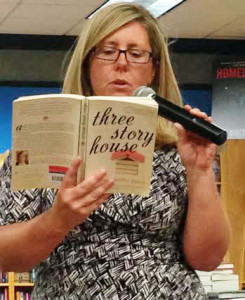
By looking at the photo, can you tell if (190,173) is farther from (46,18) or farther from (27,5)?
(46,18)

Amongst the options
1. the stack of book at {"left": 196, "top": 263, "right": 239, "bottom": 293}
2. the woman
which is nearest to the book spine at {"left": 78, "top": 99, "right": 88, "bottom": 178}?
the woman

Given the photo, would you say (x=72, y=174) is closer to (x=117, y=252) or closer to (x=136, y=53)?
(x=117, y=252)

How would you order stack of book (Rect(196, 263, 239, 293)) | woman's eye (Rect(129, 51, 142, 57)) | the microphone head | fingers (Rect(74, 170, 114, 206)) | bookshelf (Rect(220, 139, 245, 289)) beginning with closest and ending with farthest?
fingers (Rect(74, 170, 114, 206)) → the microphone head → woman's eye (Rect(129, 51, 142, 57)) → stack of book (Rect(196, 263, 239, 293)) → bookshelf (Rect(220, 139, 245, 289))

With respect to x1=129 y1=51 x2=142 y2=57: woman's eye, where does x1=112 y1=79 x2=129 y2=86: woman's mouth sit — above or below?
below

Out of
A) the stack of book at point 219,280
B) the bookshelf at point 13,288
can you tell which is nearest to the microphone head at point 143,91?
the stack of book at point 219,280

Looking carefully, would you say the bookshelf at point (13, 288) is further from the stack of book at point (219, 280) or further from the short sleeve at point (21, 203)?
the short sleeve at point (21, 203)

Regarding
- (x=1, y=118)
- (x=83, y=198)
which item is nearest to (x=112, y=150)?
(x=83, y=198)

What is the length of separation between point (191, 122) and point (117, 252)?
12.4 inches

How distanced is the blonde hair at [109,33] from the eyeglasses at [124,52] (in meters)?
0.02

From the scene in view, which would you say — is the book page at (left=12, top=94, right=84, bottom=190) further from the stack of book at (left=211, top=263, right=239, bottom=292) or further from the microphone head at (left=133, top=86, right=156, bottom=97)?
the stack of book at (left=211, top=263, right=239, bottom=292)

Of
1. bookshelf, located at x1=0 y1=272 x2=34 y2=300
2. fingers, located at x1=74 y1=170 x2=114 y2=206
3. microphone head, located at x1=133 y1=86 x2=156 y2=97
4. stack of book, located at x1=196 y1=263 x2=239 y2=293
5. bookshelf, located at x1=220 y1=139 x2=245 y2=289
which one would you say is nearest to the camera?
fingers, located at x1=74 y1=170 x2=114 y2=206

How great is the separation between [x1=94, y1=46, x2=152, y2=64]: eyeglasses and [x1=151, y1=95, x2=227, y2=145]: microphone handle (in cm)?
17

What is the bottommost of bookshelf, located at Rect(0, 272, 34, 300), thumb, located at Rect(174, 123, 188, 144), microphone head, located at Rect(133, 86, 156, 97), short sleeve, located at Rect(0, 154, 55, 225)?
bookshelf, located at Rect(0, 272, 34, 300)

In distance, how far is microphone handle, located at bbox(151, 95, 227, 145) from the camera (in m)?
1.45
